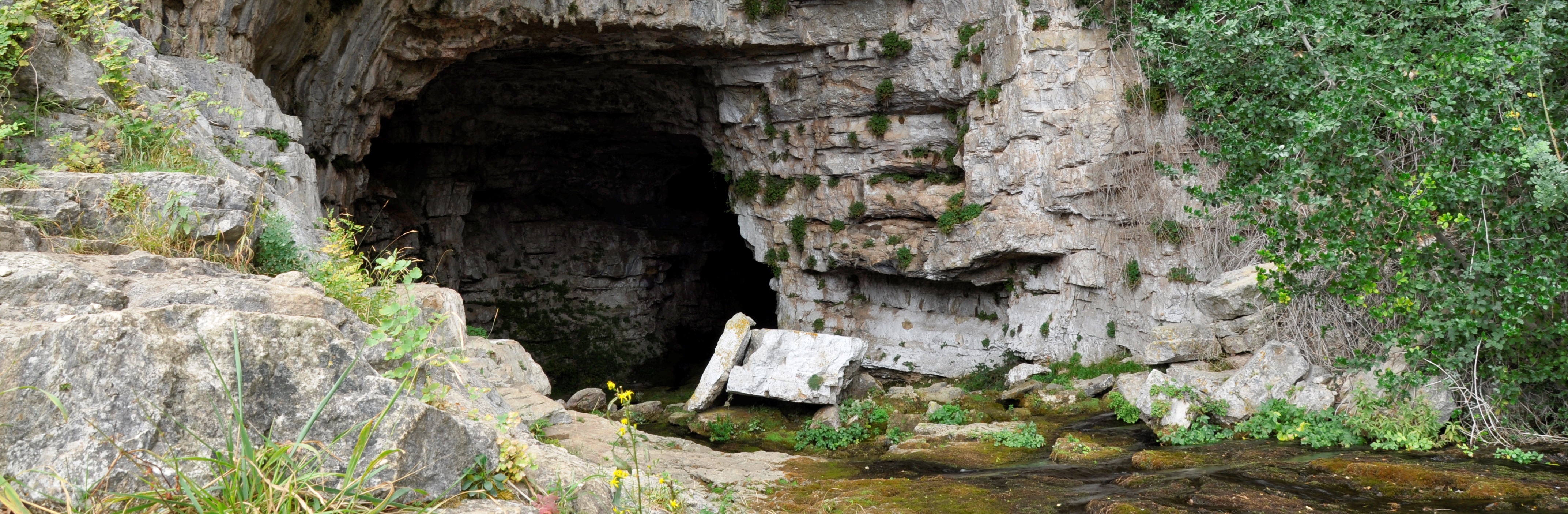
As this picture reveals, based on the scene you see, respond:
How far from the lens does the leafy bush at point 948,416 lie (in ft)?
33.1

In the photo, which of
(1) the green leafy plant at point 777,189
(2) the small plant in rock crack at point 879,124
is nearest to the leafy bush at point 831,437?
(2) the small plant in rock crack at point 879,124

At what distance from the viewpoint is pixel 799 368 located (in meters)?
11.1

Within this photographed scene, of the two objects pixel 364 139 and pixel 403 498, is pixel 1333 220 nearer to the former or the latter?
pixel 403 498

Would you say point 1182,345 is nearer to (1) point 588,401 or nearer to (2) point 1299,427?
(2) point 1299,427

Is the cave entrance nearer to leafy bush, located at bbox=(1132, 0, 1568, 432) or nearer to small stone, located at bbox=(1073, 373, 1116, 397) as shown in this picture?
small stone, located at bbox=(1073, 373, 1116, 397)

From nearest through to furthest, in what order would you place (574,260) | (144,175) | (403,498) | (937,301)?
(403,498)
(144,175)
(937,301)
(574,260)

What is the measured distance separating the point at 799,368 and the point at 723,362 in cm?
112

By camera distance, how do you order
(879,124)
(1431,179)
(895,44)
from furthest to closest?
(879,124) < (895,44) < (1431,179)

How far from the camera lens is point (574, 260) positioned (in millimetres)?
22594

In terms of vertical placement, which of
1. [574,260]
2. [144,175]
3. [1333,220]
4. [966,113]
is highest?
[966,113]

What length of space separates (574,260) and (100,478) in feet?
67.5

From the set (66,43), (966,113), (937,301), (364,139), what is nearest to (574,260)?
(364,139)

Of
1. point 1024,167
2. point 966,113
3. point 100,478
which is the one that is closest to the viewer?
point 100,478

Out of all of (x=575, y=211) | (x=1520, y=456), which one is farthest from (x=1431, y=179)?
(x=575, y=211)
